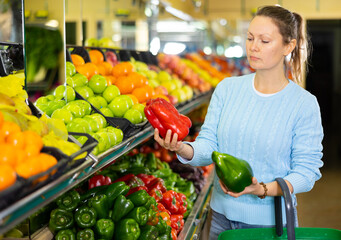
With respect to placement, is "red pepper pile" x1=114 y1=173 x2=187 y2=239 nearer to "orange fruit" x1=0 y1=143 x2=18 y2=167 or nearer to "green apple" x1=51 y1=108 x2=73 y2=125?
"green apple" x1=51 y1=108 x2=73 y2=125

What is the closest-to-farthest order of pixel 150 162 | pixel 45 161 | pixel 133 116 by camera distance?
pixel 45 161, pixel 133 116, pixel 150 162

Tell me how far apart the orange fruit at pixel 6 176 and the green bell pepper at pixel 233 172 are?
923 mm

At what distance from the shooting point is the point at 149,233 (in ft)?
6.98

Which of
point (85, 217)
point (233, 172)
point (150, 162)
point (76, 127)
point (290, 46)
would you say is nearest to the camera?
point (233, 172)

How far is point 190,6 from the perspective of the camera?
695 centimetres

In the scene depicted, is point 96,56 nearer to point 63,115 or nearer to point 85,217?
point 63,115

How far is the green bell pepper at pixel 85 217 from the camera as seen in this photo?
6.51 feet

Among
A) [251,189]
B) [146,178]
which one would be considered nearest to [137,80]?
[146,178]

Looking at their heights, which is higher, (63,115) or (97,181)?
(63,115)

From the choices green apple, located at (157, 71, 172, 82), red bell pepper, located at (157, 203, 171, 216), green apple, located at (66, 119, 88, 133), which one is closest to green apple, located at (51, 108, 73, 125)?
green apple, located at (66, 119, 88, 133)

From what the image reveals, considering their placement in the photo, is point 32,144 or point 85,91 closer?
point 32,144

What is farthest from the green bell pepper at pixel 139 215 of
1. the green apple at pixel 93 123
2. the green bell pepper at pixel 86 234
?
the green apple at pixel 93 123

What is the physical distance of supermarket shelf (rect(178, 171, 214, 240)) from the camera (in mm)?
2615

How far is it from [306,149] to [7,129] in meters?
1.28
